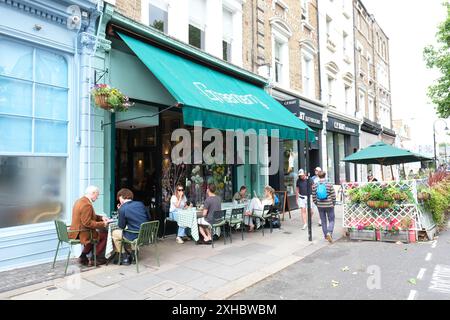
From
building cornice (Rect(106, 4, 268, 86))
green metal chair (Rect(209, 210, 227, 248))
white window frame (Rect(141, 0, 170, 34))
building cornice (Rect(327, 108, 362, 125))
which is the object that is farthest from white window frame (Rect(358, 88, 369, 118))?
green metal chair (Rect(209, 210, 227, 248))

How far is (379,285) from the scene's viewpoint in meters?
5.09

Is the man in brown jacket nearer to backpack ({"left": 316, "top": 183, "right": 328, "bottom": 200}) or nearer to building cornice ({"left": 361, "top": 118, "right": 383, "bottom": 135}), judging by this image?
backpack ({"left": 316, "top": 183, "right": 328, "bottom": 200})

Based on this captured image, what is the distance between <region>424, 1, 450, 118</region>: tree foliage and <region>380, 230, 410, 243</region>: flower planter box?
56.3 ft

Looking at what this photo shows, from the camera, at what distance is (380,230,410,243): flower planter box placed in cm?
802

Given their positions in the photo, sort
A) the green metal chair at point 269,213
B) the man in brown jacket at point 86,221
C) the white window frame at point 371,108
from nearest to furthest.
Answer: the man in brown jacket at point 86,221, the green metal chair at point 269,213, the white window frame at point 371,108

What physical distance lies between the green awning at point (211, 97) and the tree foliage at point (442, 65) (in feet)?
52.3

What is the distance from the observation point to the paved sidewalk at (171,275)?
4.77 metres

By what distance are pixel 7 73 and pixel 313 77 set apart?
13.8 m

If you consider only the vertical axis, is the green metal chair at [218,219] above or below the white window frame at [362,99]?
below

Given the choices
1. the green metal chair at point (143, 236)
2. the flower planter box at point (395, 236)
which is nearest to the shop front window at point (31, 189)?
the green metal chair at point (143, 236)

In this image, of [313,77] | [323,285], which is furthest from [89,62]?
[313,77]

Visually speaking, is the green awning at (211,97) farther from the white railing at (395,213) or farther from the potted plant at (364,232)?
the potted plant at (364,232)
